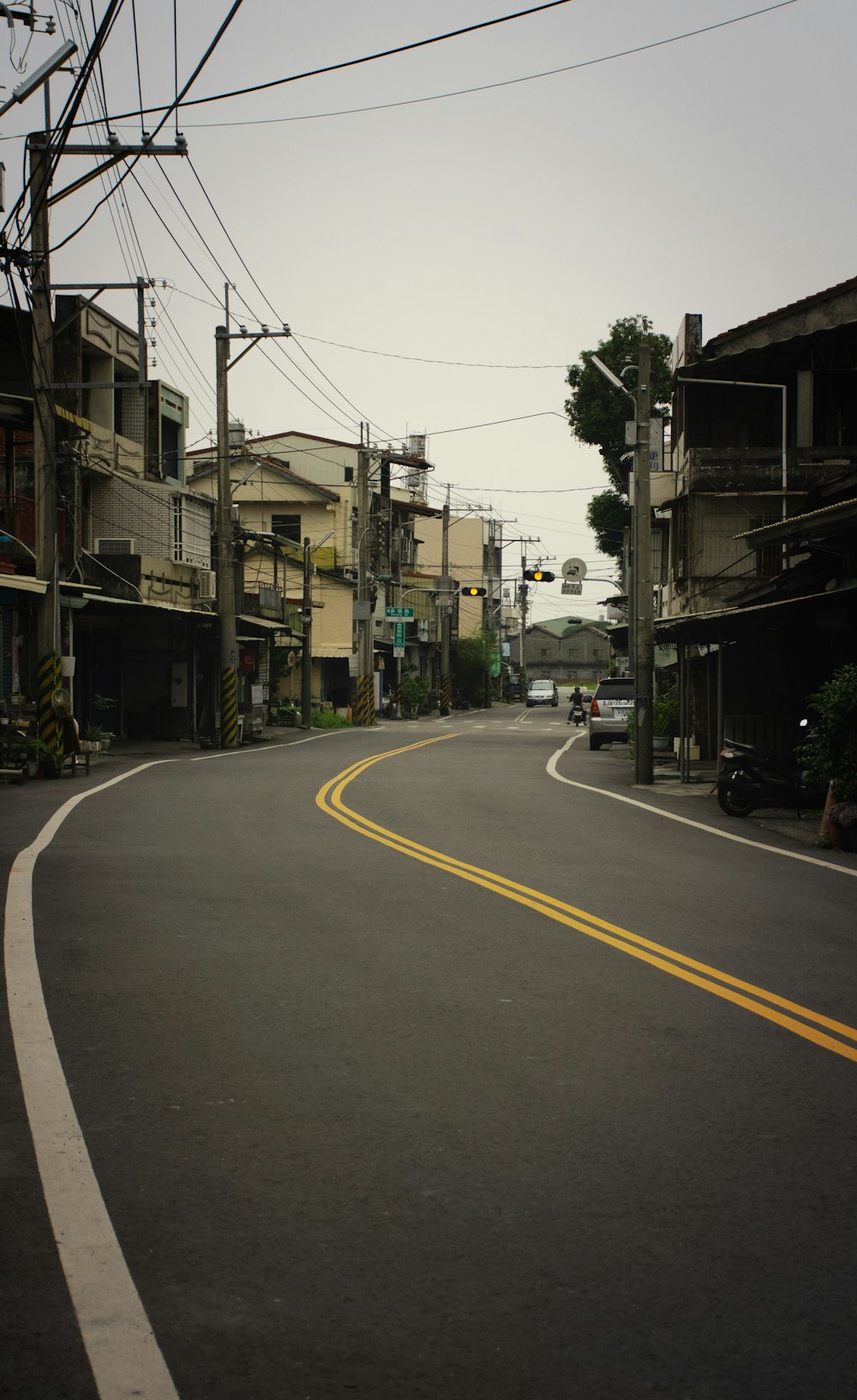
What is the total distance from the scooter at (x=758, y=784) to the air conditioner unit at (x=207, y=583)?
27569mm

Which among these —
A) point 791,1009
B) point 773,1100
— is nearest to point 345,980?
point 791,1009

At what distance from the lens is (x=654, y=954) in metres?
8.88

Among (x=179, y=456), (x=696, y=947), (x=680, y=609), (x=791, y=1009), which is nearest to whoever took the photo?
(x=791, y=1009)

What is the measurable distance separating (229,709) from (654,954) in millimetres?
31555

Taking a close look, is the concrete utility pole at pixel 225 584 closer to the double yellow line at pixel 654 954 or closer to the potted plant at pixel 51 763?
the potted plant at pixel 51 763

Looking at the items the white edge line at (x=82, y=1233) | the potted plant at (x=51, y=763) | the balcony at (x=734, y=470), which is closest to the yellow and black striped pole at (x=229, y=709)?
the balcony at (x=734, y=470)

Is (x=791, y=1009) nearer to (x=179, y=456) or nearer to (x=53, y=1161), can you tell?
(x=53, y=1161)

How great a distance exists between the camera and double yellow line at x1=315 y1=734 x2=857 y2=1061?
7.00m

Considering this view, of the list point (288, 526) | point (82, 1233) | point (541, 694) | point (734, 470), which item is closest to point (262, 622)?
point (734, 470)

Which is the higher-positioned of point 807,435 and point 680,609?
point 807,435

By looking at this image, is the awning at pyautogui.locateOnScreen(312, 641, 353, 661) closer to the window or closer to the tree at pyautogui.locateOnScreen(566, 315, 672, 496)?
the window

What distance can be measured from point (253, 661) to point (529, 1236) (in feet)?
151

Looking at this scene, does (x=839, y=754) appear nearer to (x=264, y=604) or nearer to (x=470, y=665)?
(x=264, y=604)

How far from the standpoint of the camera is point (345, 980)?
316 inches
